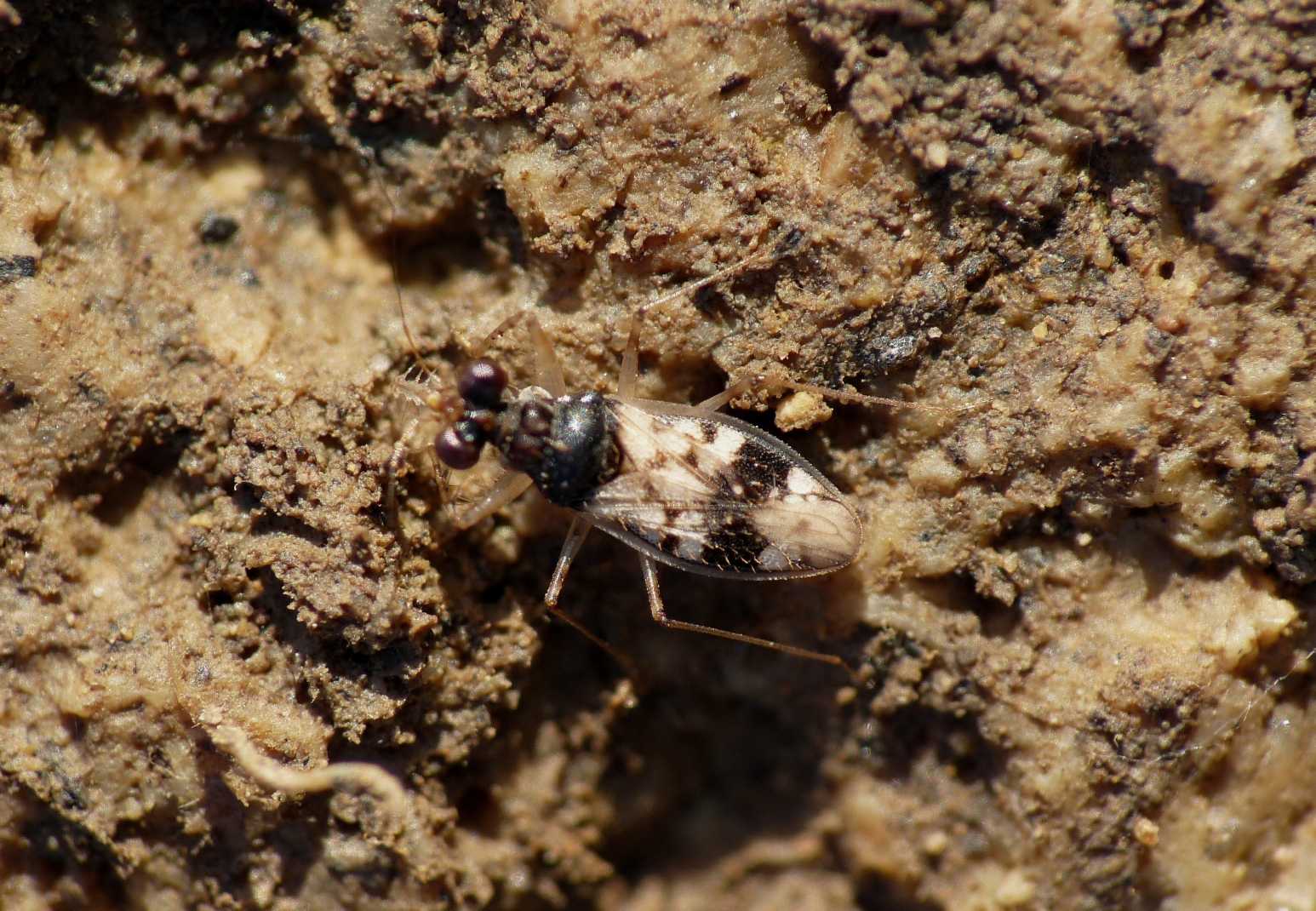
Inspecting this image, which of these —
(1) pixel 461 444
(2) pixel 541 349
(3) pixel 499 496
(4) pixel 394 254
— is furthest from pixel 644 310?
(4) pixel 394 254

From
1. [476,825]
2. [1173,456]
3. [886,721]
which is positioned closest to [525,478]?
[476,825]

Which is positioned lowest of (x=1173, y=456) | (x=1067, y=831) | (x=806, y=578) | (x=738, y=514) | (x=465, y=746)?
(x=1067, y=831)

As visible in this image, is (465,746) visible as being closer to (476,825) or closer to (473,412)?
(476,825)

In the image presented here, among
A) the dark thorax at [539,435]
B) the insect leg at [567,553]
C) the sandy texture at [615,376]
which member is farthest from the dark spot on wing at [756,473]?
the insect leg at [567,553]

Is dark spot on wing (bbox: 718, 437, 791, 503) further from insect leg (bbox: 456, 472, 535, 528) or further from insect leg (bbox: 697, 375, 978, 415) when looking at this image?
insect leg (bbox: 456, 472, 535, 528)

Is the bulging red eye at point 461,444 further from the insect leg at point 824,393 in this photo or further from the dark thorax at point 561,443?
the insect leg at point 824,393

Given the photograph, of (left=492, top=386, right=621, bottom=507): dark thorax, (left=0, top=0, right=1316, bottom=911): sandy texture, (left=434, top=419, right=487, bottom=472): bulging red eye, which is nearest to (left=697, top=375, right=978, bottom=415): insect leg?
(left=0, top=0, right=1316, bottom=911): sandy texture

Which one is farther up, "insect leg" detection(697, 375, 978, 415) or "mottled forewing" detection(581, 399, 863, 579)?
"insect leg" detection(697, 375, 978, 415)

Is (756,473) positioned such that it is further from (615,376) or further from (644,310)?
(644,310)
